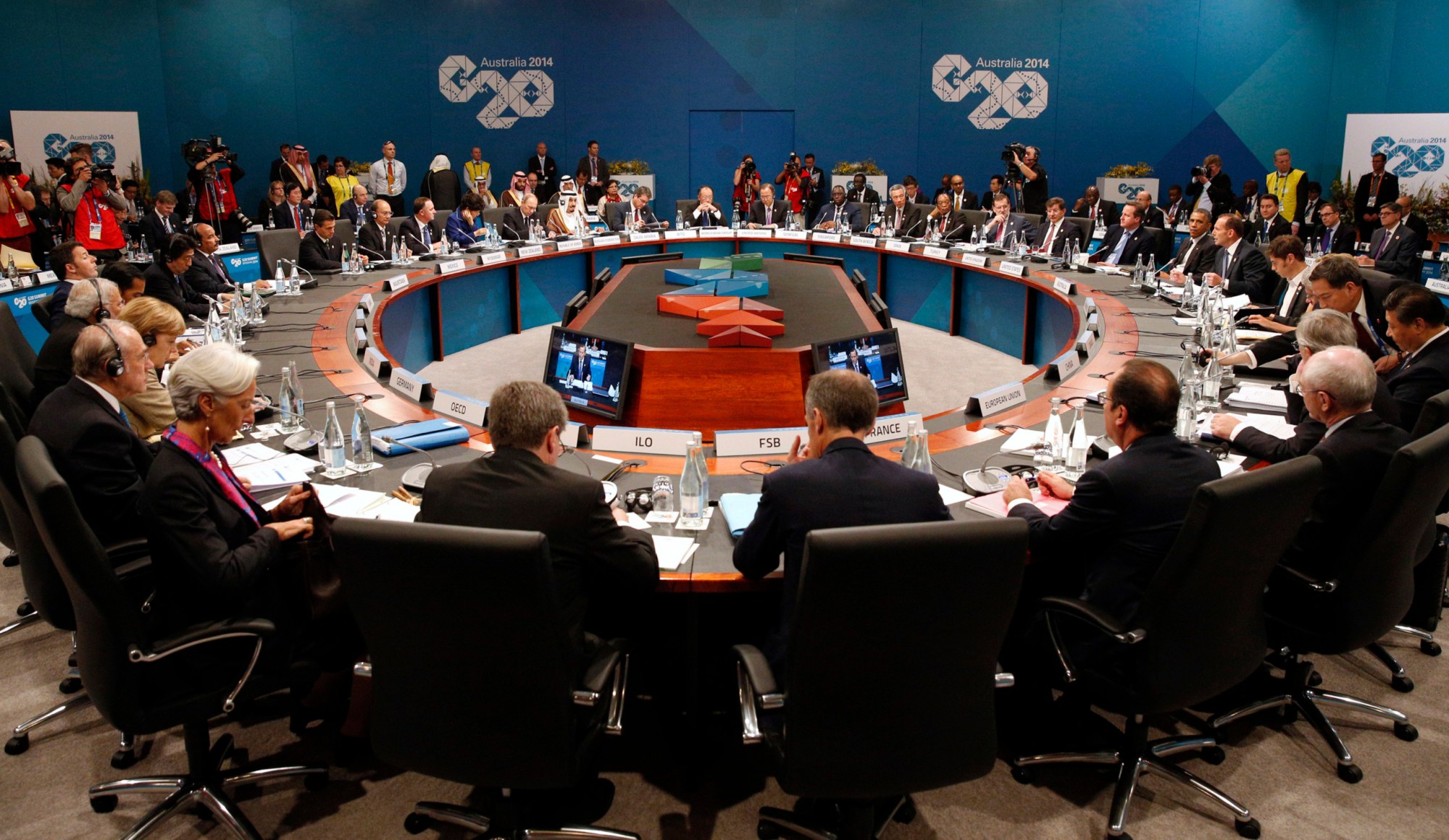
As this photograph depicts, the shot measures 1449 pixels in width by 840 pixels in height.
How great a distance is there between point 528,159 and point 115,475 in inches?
456

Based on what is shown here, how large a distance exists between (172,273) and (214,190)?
17.9 feet

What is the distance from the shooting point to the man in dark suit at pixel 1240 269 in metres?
6.08

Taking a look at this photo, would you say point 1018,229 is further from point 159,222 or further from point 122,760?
point 122,760

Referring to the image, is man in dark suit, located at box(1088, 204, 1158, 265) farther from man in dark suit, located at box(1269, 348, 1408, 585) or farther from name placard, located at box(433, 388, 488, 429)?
name placard, located at box(433, 388, 488, 429)

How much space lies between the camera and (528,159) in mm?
13617

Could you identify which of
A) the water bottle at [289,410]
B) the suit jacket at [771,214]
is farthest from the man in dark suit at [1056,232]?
the water bottle at [289,410]

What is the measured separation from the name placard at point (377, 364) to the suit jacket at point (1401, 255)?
689cm

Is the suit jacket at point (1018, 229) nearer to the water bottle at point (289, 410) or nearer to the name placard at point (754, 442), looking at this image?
the name placard at point (754, 442)

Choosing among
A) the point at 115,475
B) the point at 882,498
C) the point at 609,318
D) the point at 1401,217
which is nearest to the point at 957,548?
the point at 882,498

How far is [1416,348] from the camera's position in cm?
363

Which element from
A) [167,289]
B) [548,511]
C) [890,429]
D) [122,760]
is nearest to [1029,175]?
[890,429]

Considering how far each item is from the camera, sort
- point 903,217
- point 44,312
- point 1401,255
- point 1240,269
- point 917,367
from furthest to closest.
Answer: point 903,217 → point 917,367 → point 1401,255 → point 1240,269 → point 44,312

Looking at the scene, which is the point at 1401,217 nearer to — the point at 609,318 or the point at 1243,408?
the point at 1243,408

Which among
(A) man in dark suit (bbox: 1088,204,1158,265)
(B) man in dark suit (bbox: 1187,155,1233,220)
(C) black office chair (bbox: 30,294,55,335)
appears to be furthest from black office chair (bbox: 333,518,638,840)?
(B) man in dark suit (bbox: 1187,155,1233,220)
